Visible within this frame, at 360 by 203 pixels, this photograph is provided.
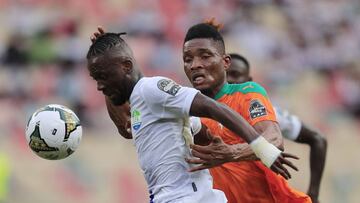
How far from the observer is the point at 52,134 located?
17.1 ft

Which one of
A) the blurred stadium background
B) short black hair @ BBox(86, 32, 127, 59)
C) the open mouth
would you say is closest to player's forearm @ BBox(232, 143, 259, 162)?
the open mouth

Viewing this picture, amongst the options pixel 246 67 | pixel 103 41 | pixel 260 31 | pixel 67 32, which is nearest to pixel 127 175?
pixel 67 32

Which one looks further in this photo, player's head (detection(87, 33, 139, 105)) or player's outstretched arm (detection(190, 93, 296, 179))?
player's head (detection(87, 33, 139, 105))

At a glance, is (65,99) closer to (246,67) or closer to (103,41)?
(246,67)

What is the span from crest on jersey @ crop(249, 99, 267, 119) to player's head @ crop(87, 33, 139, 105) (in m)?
0.86

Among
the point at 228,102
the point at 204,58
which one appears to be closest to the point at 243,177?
the point at 228,102

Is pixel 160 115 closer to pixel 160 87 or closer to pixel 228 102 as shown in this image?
pixel 160 87

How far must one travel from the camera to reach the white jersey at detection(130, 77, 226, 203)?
457 centimetres

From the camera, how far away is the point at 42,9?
12.7 m

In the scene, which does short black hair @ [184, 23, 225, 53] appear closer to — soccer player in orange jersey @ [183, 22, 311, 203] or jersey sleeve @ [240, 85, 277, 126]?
soccer player in orange jersey @ [183, 22, 311, 203]

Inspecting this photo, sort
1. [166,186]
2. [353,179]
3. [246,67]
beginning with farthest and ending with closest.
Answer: [353,179] → [246,67] → [166,186]

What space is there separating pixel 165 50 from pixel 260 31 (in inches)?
65.8

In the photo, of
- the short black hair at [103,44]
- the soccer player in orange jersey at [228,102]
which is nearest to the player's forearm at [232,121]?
the short black hair at [103,44]

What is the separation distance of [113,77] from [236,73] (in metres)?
2.34
